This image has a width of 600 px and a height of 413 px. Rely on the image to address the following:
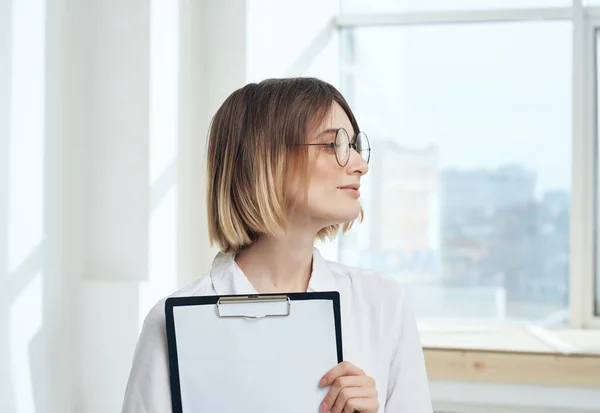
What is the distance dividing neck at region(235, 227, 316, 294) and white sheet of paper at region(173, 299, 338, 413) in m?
0.18

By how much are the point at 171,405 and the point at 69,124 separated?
1.39 metres

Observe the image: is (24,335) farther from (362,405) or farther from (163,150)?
(362,405)

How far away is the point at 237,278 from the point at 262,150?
0.19 metres

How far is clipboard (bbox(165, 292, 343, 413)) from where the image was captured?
3.07ft

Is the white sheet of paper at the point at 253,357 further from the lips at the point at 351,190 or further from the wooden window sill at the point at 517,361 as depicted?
the wooden window sill at the point at 517,361

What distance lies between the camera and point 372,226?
10.2 ft

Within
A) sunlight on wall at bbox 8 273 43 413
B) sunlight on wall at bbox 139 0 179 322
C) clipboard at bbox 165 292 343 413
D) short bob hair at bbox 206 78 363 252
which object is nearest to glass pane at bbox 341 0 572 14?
sunlight on wall at bbox 139 0 179 322

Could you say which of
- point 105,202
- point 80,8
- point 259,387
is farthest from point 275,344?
point 80,8

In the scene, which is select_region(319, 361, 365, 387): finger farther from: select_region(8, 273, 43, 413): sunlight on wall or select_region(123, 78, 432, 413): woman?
select_region(8, 273, 43, 413): sunlight on wall

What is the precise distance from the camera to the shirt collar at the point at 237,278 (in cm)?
110

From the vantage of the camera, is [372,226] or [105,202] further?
[372,226]

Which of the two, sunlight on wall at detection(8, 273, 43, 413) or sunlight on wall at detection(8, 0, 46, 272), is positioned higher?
sunlight on wall at detection(8, 0, 46, 272)

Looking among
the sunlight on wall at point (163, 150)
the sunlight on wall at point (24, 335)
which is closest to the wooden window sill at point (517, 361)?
the sunlight on wall at point (163, 150)

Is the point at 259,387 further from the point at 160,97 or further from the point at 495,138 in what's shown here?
the point at 495,138
